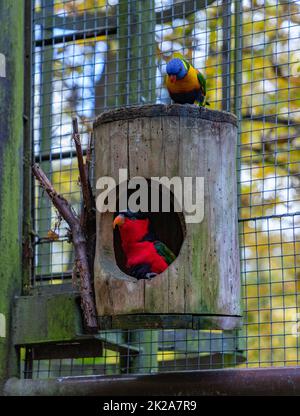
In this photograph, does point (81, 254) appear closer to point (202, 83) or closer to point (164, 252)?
point (164, 252)

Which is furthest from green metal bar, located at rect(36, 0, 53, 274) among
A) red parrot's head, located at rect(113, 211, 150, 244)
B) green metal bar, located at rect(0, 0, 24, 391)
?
red parrot's head, located at rect(113, 211, 150, 244)

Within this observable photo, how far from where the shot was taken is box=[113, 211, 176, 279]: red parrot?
3.41m

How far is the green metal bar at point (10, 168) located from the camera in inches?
142

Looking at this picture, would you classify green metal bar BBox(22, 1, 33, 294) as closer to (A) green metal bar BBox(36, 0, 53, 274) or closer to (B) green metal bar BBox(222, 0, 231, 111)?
(A) green metal bar BBox(36, 0, 53, 274)

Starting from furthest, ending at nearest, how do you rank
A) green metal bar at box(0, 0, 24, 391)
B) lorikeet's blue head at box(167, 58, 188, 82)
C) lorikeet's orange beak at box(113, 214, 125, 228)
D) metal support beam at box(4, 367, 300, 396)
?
lorikeet's blue head at box(167, 58, 188, 82) → green metal bar at box(0, 0, 24, 391) → lorikeet's orange beak at box(113, 214, 125, 228) → metal support beam at box(4, 367, 300, 396)

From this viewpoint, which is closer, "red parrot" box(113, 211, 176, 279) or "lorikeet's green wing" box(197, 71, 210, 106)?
"red parrot" box(113, 211, 176, 279)

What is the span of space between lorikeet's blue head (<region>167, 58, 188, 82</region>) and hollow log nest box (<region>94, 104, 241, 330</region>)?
1209 mm

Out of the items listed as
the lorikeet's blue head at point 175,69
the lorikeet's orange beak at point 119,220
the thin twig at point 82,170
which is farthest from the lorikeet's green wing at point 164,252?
the lorikeet's blue head at point 175,69

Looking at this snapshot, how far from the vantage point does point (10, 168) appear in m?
3.71

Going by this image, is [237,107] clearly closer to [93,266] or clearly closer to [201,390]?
[93,266]

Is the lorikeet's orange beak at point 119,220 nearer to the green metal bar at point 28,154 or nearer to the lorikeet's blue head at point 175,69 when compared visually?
the green metal bar at point 28,154

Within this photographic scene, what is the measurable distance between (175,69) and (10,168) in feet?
4.31

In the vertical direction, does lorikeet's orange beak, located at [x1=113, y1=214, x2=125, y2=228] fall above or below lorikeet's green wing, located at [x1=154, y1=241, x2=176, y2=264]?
above

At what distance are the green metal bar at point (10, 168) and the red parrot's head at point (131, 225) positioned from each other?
1.77 ft
